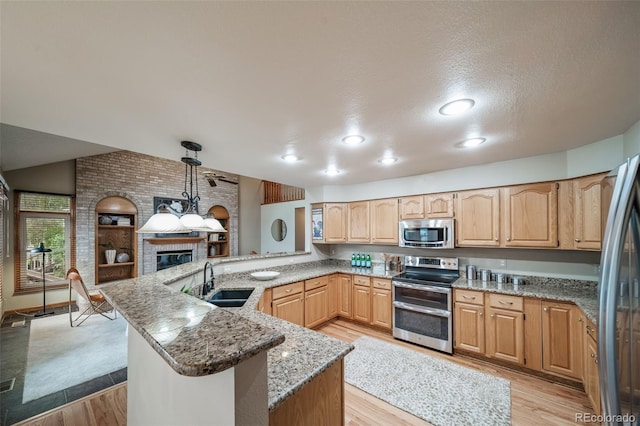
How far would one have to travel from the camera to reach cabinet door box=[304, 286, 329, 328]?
368 cm

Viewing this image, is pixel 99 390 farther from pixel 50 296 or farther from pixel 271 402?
pixel 50 296

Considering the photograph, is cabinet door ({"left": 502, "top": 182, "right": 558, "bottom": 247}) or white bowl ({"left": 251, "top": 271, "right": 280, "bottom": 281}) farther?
white bowl ({"left": 251, "top": 271, "right": 280, "bottom": 281})

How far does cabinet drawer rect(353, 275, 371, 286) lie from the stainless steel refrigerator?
3086mm

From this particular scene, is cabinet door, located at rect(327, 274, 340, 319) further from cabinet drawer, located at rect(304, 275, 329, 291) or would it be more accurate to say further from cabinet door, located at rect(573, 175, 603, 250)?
cabinet door, located at rect(573, 175, 603, 250)

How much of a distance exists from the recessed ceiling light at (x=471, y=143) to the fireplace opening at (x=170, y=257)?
22.3ft

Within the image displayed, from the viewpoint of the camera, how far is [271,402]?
0.86 m

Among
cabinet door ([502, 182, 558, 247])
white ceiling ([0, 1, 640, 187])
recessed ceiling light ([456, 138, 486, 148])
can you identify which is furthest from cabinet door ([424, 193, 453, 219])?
white ceiling ([0, 1, 640, 187])

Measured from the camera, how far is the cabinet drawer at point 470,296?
9.52 feet

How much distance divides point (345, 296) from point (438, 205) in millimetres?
2076

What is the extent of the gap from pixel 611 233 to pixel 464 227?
2.60 metres

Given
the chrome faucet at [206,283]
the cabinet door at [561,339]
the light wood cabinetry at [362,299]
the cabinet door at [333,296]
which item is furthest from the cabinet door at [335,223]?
the cabinet door at [561,339]

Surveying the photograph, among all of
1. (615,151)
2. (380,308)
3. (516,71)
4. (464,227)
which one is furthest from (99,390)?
(615,151)

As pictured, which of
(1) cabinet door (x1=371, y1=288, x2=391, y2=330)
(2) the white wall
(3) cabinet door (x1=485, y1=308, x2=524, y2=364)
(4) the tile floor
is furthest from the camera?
(2) the white wall

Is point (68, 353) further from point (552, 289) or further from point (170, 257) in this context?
point (552, 289)
